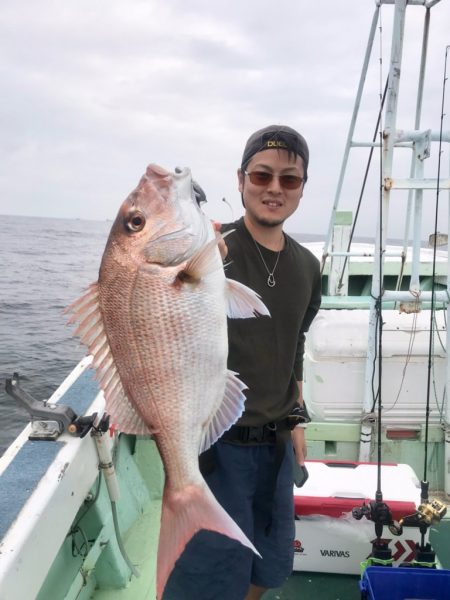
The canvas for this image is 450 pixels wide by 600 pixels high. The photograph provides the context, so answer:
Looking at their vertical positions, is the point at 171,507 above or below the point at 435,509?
above

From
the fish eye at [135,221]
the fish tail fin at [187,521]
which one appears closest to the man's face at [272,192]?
the fish eye at [135,221]

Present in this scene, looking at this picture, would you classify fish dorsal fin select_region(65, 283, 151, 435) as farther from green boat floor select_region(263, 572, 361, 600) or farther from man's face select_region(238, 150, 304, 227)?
green boat floor select_region(263, 572, 361, 600)

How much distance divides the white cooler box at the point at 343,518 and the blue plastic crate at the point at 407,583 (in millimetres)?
433

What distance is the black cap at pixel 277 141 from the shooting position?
1.92m

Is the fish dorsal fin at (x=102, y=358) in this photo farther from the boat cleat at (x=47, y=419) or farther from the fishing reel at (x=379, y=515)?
the fishing reel at (x=379, y=515)

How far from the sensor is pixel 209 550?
200 cm

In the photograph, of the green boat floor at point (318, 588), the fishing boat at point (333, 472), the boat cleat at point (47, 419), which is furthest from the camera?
the green boat floor at point (318, 588)

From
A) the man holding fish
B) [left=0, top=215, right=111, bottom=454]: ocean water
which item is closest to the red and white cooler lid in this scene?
the man holding fish

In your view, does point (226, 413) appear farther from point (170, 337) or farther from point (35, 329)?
point (35, 329)

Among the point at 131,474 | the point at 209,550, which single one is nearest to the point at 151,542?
the point at 131,474

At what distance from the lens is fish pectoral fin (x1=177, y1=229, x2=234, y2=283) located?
4.80ft

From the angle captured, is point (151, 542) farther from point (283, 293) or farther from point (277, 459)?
point (283, 293)

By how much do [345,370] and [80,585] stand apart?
2.50m

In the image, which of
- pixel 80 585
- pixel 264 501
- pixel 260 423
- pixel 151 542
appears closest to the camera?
pixel 260 423
